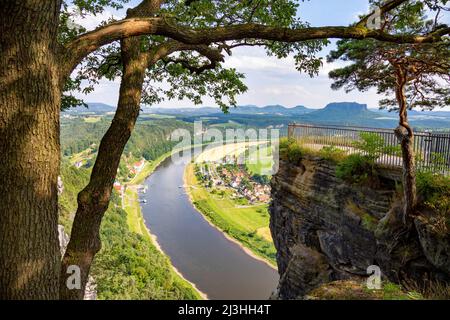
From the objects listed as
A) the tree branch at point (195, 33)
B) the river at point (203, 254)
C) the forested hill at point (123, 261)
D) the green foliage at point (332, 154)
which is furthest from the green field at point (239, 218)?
the tree branch at point (195, 33)

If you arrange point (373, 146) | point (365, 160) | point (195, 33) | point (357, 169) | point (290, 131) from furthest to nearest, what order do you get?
point (290, 131)
point (357, 169)
point (365, 160)
point (373, 146)
point (195, 33)

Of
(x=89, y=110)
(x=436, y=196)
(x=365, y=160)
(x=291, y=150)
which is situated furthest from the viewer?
(x=89, y=110)

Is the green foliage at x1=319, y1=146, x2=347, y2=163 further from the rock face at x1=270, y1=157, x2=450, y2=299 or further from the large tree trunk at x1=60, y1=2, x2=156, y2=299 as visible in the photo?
the large tree trunk at x1=60, y1=2, x2=156, y2=299

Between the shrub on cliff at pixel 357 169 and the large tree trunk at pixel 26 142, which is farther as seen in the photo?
the shrub on cliff at pixel 357 169

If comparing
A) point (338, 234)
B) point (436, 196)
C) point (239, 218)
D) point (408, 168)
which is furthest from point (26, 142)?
point (239, 218)

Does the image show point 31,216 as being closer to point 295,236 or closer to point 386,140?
point 386,140

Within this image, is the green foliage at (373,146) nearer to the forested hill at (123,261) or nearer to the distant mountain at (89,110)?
the distant mountain at (89,110)

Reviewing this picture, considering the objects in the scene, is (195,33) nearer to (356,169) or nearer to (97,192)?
(97,192)
